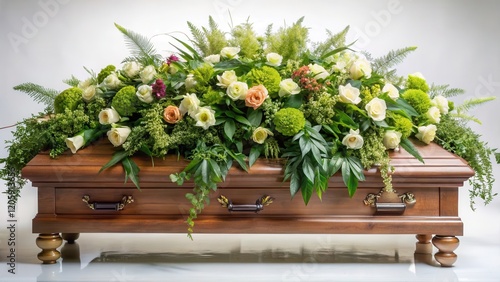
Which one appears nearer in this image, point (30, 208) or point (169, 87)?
point (169, 87)

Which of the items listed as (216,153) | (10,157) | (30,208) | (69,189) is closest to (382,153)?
(216,153)

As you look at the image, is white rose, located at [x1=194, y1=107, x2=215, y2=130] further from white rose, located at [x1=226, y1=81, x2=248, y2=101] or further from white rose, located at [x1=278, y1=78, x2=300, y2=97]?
white rose, located at [x1=278, y1=78, x2=300, y2=97]

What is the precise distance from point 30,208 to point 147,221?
2101mm

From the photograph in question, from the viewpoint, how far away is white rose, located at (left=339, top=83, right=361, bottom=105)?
5.35m

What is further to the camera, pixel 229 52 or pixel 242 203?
pixel 229 52

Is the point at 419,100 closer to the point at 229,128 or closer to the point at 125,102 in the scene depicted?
the point at 229,128

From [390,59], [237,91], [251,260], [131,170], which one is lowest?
[251,260]

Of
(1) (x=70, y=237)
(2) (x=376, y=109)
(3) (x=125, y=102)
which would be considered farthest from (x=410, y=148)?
(1) (x=70, y=237)

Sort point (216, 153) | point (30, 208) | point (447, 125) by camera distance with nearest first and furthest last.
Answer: point (216, 153) < point (447, 125) < point (30, 208)

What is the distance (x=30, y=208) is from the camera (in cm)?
712

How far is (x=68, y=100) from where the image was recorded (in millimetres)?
5586

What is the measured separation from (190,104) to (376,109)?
1057 mm

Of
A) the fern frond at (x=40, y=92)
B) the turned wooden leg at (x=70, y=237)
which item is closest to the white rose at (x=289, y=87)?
the fern frond at (x=40, y=92)

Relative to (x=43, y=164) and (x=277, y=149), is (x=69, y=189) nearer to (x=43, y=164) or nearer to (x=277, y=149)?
(x=43, y=164)
